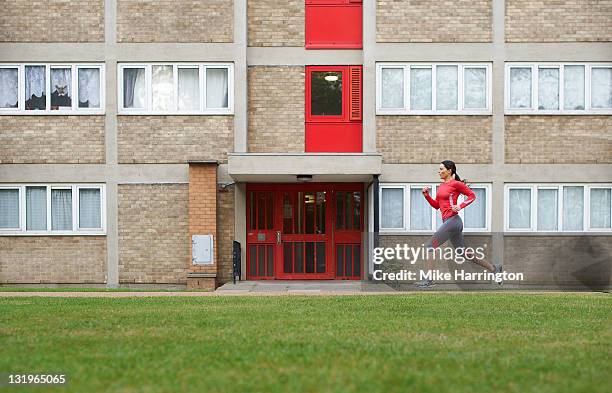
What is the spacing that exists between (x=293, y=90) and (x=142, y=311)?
34.4ft

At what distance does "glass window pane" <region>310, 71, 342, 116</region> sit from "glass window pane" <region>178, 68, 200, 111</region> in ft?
9.45

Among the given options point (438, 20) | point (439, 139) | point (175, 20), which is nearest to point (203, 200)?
point (175, 20)

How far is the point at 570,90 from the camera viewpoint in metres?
21.2

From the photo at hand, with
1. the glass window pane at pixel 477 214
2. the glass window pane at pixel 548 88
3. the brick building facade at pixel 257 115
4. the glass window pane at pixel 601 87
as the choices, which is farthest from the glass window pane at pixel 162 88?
the glass window pane at pixel 601 87

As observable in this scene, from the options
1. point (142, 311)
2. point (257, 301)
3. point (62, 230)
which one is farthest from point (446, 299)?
point (62, 230)

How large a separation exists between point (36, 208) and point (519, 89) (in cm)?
1248

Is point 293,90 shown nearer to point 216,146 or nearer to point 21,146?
point 216,146

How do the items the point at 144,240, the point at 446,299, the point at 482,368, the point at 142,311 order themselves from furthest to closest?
the point at 144,240
the point at 446,299
the point at 142,311
the point at 482,368

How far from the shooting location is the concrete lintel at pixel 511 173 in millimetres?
21047

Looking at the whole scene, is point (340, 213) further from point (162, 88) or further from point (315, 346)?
point (315, 346)

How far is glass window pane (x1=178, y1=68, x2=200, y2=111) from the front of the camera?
69.5ft

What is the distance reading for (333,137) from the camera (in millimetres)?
21375

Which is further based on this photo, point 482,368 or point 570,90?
point 570,90

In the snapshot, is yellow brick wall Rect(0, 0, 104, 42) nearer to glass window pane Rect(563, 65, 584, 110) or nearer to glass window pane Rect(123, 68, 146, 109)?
glass window pane Rect(123, 68, 146, 109)
